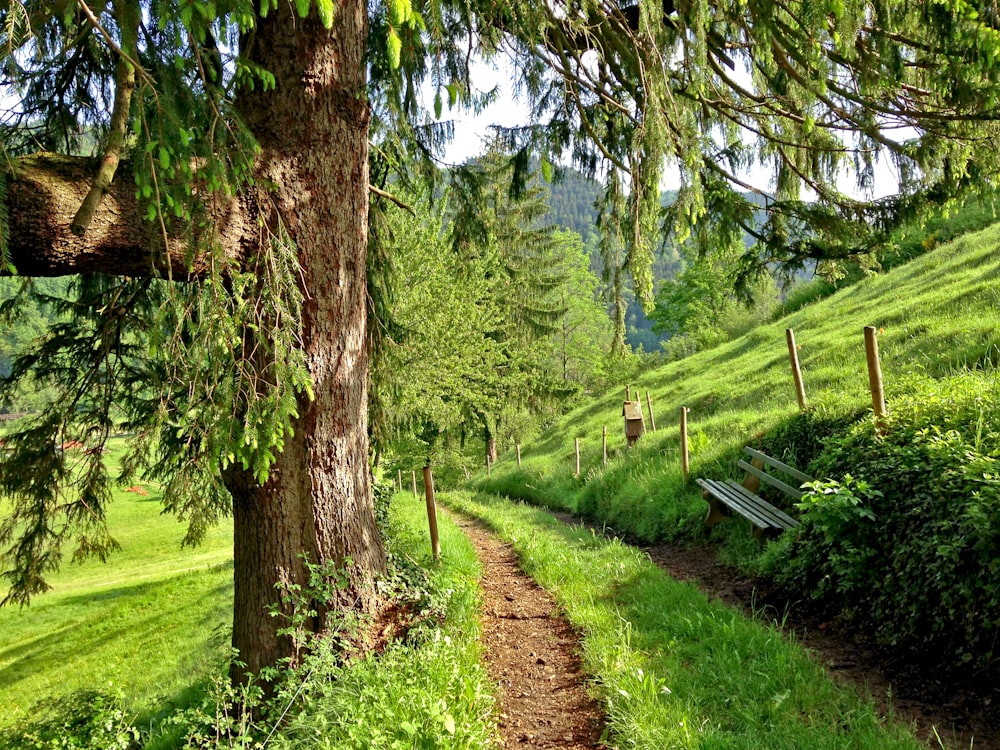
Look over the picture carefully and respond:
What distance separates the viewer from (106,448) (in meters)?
5.30

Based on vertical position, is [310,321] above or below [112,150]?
below

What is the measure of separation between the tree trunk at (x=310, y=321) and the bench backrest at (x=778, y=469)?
415cm

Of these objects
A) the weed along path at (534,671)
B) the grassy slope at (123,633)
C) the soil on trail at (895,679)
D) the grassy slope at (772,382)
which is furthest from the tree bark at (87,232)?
the grassy slope at (772,382)

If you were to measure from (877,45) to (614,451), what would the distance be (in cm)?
999

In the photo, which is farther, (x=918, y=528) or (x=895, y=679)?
(x=918, y=528)

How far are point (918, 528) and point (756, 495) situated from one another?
276 cm

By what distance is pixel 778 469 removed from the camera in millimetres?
6953

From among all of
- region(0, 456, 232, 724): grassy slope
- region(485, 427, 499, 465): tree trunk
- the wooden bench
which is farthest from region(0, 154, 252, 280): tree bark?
region(485, 427, 499, 465): tree trunk

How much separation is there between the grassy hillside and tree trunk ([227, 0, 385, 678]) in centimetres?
375

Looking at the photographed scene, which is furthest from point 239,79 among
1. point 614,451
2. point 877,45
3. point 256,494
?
point 614,451

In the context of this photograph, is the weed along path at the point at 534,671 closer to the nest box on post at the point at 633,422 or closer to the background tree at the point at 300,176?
the background tree at the point at 300,176

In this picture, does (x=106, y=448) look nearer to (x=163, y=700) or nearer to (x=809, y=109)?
(x=163, y=700)

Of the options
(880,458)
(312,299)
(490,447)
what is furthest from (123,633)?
(490,447)

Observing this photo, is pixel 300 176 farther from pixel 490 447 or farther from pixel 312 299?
pixel 490 447
